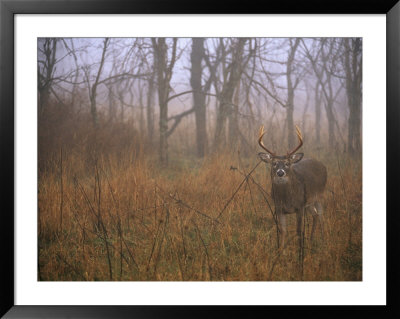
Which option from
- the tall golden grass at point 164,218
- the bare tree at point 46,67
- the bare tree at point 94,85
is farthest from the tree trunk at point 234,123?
the bare tree at point 46,67

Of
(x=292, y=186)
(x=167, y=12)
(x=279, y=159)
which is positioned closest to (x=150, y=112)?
(x=167, y=12)

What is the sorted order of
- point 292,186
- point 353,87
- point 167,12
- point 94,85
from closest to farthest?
1. point 167,12
2. point 353,87
3. point 94,85
4. point 292,186

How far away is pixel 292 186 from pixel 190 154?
3.22ft

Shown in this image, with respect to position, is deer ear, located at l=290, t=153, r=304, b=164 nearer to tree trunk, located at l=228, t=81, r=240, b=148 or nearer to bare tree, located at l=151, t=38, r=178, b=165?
tree trunk, located at l=228, t=81, r=240, b=148

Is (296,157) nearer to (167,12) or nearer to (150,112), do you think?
(150,112)

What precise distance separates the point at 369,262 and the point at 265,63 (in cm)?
188

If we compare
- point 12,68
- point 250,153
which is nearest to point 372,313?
point 250,153

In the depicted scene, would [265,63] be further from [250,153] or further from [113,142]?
[113,142]

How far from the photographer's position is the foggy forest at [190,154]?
284 cm

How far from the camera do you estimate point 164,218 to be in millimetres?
2951

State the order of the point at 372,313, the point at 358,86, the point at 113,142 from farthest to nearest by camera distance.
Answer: the point at 113,142, the point at 358,86, the point at 372,313

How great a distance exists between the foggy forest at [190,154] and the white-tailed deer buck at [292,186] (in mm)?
37

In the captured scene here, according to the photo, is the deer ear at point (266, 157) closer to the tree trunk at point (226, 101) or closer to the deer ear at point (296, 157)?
the deer ear at point (296, 157)

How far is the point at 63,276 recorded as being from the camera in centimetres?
284
